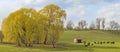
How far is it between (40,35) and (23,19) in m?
6.32

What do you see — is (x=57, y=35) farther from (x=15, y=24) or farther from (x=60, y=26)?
(x=15, y=24)

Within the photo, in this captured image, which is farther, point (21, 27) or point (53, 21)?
point (53, 21)

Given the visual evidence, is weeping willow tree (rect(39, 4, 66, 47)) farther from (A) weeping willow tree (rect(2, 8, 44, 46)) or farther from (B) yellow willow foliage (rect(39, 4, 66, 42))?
(A) weeping willow tree (rect(2, 8, 44, 46))

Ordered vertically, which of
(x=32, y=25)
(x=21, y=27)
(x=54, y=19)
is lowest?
(x=21, y=27)

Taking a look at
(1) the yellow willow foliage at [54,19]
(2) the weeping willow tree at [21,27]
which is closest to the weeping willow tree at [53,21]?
(1) the yellow willow foliage at [54,19]

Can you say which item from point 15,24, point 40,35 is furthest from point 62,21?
point 15,24

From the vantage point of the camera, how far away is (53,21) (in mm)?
79000

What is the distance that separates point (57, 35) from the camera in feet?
256

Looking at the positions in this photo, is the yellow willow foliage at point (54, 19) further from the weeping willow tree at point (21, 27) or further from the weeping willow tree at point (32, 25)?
the weeping willow tree at point (21, 27)

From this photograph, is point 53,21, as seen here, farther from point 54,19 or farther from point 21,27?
point 21,27

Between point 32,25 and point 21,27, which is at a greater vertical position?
point 32,25

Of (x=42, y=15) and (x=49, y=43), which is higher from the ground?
(x=42, y=15)

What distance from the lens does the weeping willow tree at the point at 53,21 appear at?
3049 inches

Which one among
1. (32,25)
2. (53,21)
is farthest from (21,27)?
(53,21)
